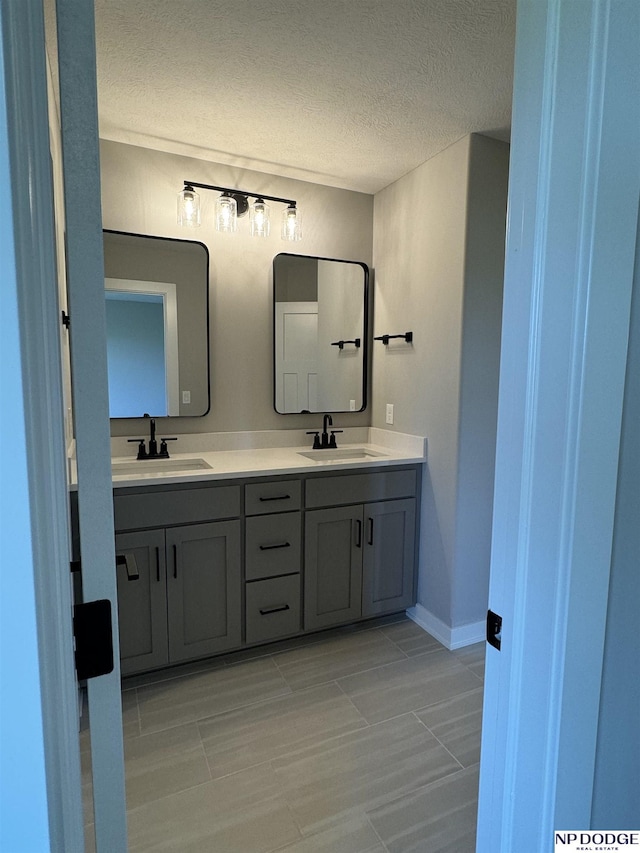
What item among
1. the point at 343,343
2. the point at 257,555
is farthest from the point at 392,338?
the point at 257,555

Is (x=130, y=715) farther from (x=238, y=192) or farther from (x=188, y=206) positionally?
(x=238, y=192)

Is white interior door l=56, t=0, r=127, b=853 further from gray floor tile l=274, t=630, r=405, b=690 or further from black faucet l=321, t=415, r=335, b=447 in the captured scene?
black faucet l=321, t=415, r=335, b=447

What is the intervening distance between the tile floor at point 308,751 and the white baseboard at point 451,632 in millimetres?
49

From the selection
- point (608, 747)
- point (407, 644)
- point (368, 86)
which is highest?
point (368, 86)

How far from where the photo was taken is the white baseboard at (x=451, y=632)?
236 cm

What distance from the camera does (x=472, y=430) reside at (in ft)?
7.57

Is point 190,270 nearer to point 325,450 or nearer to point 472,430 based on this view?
point 325,450

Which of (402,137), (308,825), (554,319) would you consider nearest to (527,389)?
(554,319)

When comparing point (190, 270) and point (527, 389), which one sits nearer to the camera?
point (527, 389)

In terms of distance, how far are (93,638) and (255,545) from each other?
5.59ft

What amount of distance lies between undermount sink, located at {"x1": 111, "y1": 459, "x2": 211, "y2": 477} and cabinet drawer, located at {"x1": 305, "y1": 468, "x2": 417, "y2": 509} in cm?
55

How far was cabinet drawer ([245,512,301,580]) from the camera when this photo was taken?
2191 mm

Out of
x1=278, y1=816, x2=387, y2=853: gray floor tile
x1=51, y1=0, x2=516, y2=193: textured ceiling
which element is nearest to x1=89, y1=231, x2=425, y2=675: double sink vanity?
x1=51, y1=0, x2=516, y2=193: textured ceiling

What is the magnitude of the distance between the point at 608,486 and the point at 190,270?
7.56 ft
